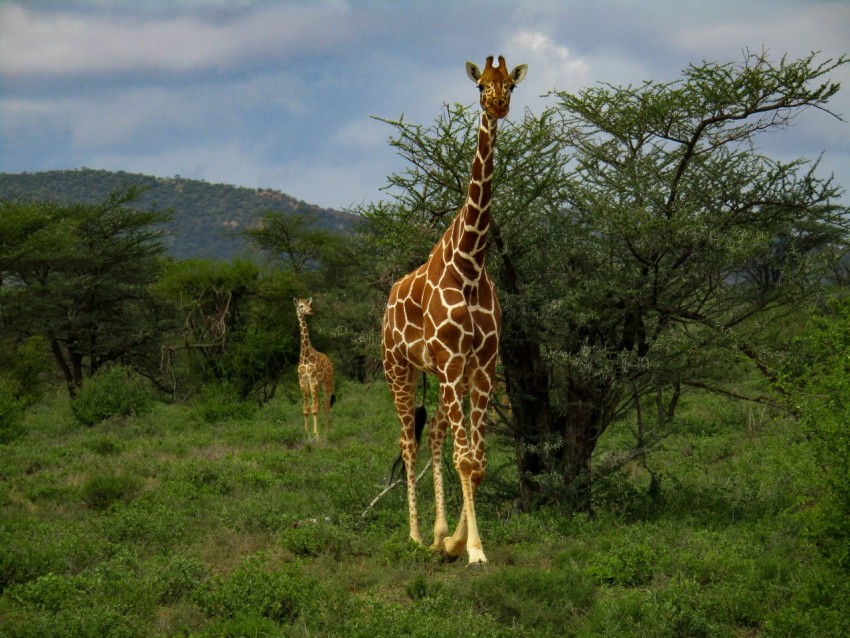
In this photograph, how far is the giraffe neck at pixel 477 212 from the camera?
8.20 m

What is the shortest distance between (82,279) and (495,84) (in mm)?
22640

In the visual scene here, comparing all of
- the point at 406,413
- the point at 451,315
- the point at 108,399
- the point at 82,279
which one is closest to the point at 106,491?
the point at 406,413

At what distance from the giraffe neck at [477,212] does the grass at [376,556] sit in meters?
2.75

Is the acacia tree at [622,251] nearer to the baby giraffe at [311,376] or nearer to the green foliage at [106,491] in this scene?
the green foliage at [106,491]

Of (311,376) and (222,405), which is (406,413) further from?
(222,405)

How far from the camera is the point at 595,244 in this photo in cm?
1050

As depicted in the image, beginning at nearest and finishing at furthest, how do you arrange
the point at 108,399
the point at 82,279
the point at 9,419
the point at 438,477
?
the point at 438,477 → the point at 9,419 → the point at 108,399 → the point at 82,279

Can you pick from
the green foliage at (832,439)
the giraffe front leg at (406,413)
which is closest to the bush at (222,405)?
the giraffe front leg at (406,413)

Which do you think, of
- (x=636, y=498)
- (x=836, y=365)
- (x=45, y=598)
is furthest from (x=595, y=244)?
(x=45, y=598)

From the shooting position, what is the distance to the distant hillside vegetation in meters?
88.1

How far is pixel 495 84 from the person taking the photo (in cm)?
784

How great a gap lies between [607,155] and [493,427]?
11.7ft

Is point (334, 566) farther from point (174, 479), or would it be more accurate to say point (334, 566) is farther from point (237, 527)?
point (174, 479)

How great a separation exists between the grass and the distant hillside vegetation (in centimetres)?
7120
